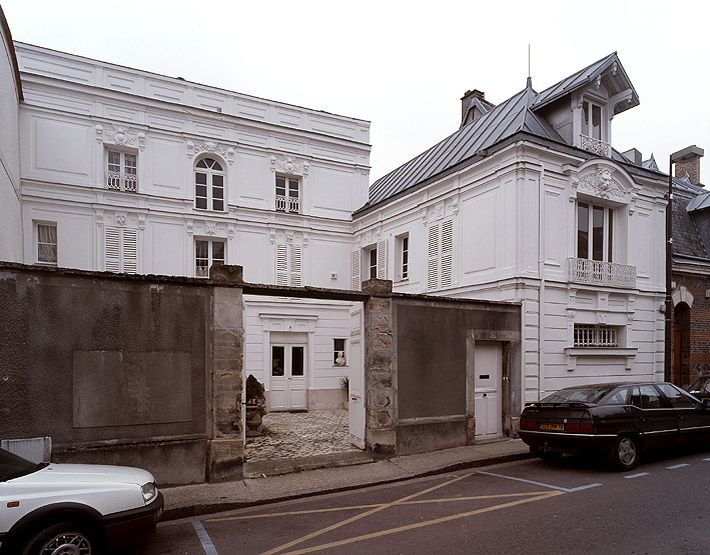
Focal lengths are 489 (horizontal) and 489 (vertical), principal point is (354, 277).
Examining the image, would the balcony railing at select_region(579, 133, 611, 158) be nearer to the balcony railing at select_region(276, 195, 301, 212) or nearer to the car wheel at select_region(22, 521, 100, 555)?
the balcony railing at select_region(276, 195, 301, 212)

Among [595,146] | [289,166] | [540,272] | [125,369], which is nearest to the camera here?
[125,369]

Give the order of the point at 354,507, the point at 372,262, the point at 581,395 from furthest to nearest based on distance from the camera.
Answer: the point at 372,262 < the point at 581,395 < the point at 354,507

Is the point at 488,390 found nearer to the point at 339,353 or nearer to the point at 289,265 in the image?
the point at 339,353

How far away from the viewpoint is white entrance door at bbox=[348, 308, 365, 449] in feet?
32.4

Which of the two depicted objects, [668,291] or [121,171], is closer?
[668,291]

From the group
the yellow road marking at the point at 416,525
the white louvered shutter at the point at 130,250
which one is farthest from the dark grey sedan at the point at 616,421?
the white louvered shutter at the point at 130,250

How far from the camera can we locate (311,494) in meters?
7.53

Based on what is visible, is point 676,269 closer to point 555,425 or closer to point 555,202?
point 555,202

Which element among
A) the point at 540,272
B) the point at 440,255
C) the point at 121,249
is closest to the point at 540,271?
the point at 540,272

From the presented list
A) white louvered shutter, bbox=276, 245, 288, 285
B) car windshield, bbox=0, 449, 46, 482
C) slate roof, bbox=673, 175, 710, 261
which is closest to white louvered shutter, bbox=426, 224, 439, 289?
white louvered shutter, bbox=276, 245, 288, 285

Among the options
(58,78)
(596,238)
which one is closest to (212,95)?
(58,78)

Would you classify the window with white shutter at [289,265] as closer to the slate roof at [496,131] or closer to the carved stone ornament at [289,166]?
the carved stone ornament at [289,166]

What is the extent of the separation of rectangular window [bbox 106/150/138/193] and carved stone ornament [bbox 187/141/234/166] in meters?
1.73

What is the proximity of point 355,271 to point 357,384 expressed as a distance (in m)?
8.84
